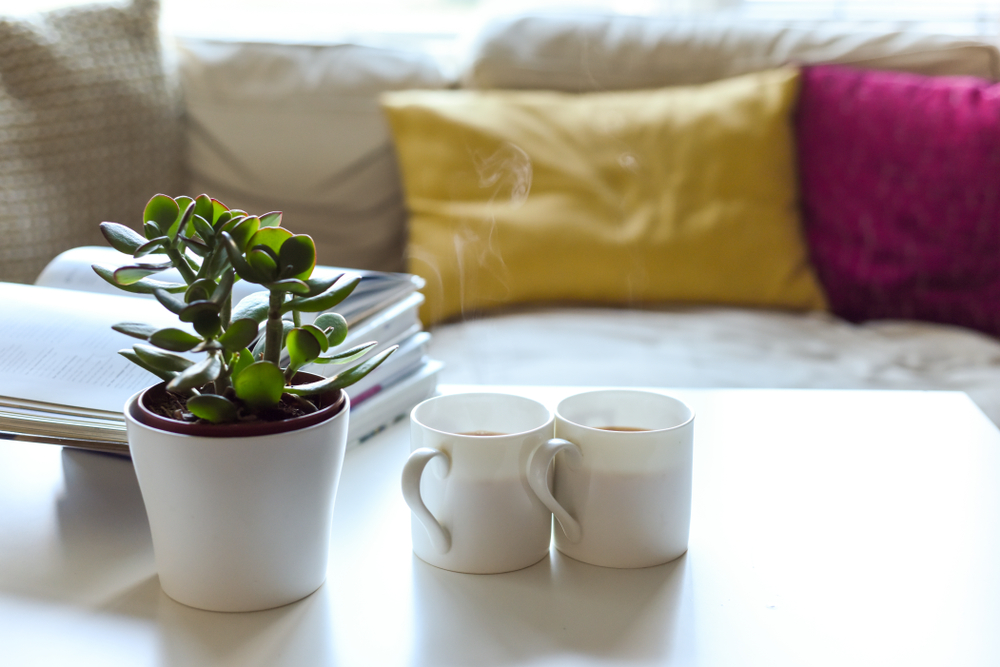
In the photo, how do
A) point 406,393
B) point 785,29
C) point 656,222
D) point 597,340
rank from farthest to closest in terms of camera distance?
point 785,29
point 656,222
point 597,340
point 406,393

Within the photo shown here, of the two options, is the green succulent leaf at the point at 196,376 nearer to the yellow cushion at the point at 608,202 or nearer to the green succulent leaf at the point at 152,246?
the green succulent leaf at the point at 152,246

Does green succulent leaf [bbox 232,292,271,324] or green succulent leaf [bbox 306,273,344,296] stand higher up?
green succulent leaf [bbox 306,273,344,296]

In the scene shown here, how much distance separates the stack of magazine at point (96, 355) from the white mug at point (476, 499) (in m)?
0.14

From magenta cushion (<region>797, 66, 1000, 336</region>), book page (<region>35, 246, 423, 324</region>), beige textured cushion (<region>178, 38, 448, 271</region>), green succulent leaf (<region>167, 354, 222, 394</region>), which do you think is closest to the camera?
green succulent leaf (<region>167, 354, 222, 394</region>)

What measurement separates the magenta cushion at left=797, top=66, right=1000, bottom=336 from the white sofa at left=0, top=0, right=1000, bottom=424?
7 centimetres

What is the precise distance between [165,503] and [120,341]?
24cm

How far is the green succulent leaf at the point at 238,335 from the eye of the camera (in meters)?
0.44

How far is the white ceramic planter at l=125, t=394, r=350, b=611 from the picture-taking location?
45 centimetres

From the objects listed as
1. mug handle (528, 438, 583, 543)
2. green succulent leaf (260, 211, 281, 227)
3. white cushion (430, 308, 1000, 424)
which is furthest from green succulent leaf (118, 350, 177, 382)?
white cushion (430, 308, 1000, 424)

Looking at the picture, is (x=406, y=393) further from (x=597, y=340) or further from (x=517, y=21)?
(x=517, y=21)

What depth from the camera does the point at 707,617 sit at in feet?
1.65

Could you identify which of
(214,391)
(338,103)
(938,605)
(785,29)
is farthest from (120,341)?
(785,29)

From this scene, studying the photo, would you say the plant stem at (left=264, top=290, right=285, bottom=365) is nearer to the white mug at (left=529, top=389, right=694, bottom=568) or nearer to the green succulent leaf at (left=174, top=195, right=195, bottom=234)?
the green succulent leaf at (left=174, top=195, right=195, bottom=234)

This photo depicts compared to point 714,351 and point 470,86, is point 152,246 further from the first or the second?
point 470,86
